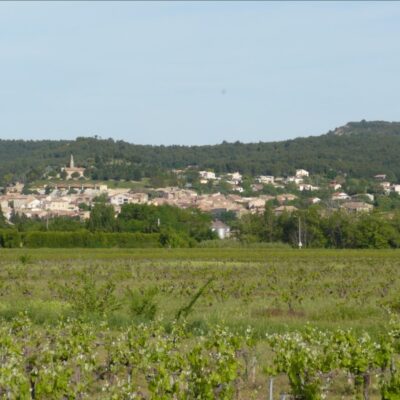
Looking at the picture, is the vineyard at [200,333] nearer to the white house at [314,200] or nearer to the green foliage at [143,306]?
the green foliage at [143,306]

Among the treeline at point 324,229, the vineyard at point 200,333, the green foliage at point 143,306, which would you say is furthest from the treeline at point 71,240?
the green foliage at point 143,306

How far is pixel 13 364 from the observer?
1398 cm

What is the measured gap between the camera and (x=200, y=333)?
2166cm

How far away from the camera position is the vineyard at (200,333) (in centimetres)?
1359

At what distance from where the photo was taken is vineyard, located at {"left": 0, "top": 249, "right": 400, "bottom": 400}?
13594 millimetres

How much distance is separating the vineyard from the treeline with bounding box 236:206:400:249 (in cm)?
3697

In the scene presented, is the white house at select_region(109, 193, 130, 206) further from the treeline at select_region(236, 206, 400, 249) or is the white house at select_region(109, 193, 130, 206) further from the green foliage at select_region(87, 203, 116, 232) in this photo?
the treeline at select_region(236, 206, 400, 249)

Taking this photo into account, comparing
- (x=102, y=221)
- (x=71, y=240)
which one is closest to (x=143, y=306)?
(x=71, y=240)

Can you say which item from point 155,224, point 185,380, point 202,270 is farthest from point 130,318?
point 155,224

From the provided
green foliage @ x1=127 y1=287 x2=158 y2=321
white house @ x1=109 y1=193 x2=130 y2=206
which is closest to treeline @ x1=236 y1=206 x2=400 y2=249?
green foliage @ x1=127 y1=287 x2=158 y2=321

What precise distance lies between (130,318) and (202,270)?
22.9 metres

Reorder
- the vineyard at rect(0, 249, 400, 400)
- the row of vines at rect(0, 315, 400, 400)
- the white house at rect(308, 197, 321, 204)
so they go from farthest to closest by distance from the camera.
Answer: the white house at rect(308, 197, 321, 204)
the vineyard at rect(0, 249, 400, 400)
the row of vines at rect(0, 315, 400, 400)

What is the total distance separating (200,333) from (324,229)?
251 ft

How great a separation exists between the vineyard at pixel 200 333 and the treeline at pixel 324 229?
36967 mm
